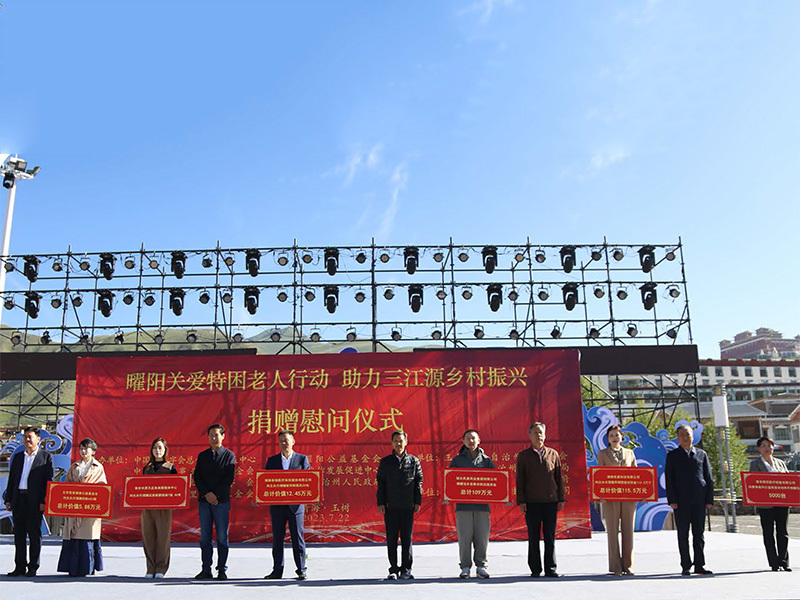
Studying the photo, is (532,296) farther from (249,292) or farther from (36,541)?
(36,541)

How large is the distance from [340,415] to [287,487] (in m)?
2.69

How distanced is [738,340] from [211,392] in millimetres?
131717

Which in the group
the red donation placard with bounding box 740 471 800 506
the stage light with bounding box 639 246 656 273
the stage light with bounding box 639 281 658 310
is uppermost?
the stage light with bounding box 639 246 656 273

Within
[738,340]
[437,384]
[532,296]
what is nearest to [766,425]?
[532,296]

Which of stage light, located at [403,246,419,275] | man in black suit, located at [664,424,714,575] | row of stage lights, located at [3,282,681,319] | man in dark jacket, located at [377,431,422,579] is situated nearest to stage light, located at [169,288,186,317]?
row of stage lights, located at [3,282,681,319]

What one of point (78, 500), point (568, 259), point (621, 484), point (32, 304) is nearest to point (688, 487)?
point (621, 484)

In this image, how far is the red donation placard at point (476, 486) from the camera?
5738 millimetres

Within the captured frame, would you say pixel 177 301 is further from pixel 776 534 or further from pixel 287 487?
pixel 776 534

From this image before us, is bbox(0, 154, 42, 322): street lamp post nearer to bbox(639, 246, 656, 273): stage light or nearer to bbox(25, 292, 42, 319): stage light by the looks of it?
bbox(25, 292, 42, 319): stage light

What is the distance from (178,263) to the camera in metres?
16.1

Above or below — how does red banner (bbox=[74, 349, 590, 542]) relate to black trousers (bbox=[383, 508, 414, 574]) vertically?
above

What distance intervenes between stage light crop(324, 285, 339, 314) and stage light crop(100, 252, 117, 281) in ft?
17.1

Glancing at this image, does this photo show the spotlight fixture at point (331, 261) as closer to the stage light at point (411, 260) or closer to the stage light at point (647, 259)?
the stage light at point (411, 260)

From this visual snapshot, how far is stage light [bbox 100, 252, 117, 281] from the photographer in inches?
637
